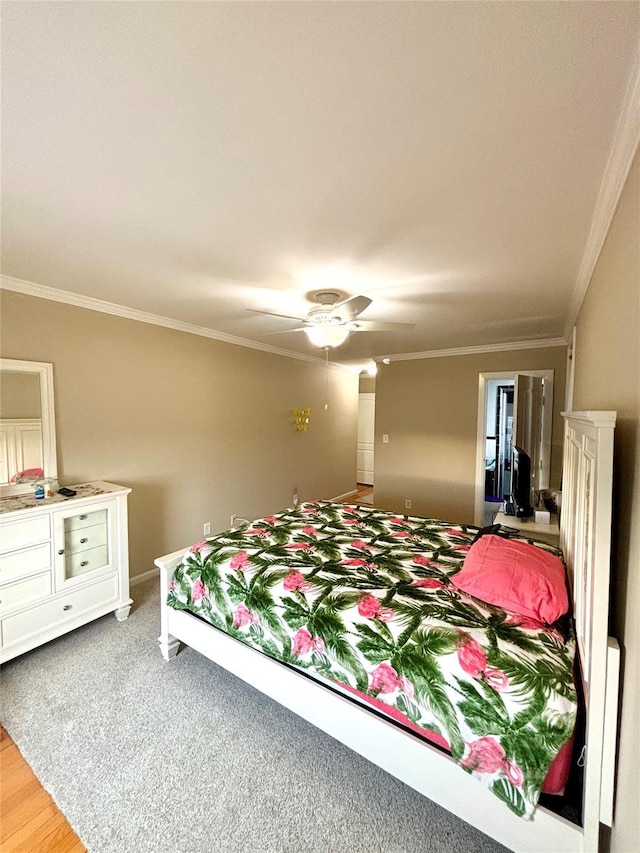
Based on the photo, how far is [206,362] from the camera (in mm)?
3637

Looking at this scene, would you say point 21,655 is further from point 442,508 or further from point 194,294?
point 442,508

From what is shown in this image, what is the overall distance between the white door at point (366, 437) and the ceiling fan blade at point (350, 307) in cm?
521

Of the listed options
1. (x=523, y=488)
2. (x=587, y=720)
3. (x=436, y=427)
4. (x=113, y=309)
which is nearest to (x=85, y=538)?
(x=113, y=309)

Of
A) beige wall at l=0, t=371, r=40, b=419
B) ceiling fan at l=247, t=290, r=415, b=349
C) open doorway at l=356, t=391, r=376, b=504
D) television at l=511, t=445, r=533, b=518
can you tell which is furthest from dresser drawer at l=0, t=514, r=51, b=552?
open doorway at l=356, t=391, r=376, b=504

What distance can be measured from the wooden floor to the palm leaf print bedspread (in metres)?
0.83

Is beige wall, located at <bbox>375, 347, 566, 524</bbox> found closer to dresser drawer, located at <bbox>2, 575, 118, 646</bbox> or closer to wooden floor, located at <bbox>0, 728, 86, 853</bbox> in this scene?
dresser drawer, located at <bbox>2, 575, 118, 646</bbox>

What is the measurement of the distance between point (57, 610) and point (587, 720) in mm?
2760

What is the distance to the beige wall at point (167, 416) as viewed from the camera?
2.60 meters

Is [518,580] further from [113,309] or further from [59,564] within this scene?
[113,309]

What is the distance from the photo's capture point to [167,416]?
3.30m

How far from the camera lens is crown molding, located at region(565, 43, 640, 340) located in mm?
941

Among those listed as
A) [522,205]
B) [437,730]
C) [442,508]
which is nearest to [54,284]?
[522,205]

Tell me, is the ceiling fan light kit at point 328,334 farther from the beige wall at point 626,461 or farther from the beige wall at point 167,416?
the beige wall at point 167,416

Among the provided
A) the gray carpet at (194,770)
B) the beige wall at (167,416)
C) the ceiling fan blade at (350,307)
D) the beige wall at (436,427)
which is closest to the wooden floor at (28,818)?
the gray carpet at (194,770)
